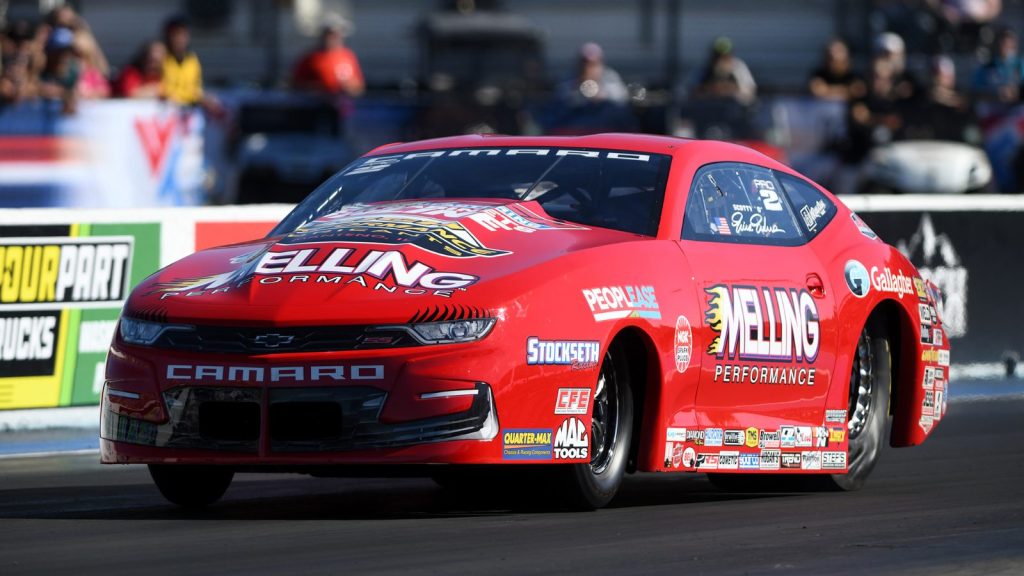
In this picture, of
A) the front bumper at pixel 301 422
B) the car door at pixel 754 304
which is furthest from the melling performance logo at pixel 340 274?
the car door at pixel 754 304

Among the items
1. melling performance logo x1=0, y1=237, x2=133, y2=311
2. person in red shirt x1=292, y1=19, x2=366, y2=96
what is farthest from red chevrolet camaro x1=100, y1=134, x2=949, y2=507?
person in red shirt x1=292, y1=19, x2=366, y2=96

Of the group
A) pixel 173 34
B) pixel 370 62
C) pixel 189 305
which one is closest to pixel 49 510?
pixel 189 305

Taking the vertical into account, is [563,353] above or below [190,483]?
above

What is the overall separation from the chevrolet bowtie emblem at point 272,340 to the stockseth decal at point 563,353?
0.79 meters

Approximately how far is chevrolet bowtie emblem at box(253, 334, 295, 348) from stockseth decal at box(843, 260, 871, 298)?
2.82 metres

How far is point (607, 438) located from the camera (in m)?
7.03

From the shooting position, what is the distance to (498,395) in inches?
255

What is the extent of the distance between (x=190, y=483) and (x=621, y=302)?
1754 mm

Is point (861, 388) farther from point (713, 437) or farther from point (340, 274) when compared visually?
point (340, 274)

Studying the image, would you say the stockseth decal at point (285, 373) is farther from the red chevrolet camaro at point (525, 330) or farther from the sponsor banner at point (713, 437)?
the sponsor banner at point (713, 437)

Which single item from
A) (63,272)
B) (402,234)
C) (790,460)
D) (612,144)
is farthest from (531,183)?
(63,272)

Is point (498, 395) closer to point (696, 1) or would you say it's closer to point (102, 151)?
point (102, 151)

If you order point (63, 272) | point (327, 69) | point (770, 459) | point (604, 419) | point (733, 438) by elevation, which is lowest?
point (327, 69)

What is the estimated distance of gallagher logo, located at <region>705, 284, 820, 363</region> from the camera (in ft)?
24.5
